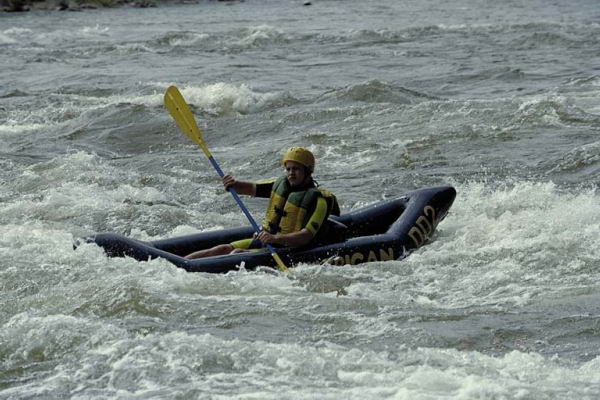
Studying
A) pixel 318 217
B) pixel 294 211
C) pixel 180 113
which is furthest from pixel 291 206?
pixel 180 113

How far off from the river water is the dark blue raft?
0.12 m

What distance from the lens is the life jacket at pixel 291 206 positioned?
24.3 feet

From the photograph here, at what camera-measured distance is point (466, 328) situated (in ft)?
19.7

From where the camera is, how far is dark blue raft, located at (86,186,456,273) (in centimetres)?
718

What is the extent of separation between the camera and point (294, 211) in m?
7.43

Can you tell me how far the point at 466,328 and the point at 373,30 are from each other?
19242mm

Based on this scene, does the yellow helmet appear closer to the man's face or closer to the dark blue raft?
the man's face

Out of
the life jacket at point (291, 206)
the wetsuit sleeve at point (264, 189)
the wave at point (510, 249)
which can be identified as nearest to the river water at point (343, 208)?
the wave at point (510, 249)

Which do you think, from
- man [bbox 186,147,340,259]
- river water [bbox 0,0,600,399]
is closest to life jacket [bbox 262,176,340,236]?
man [bbox 186,147,340,259]

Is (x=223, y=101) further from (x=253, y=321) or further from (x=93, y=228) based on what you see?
(x=253, y=321)

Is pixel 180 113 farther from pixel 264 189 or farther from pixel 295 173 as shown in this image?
pixel 295 173

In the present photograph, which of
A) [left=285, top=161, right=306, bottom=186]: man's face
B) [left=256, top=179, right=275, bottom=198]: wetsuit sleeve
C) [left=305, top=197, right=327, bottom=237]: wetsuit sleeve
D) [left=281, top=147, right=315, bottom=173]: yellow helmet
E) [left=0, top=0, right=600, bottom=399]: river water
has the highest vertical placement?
[left=281, top=147, right=315, bottom=173]: yellow helmet

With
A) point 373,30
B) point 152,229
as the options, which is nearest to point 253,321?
point 152,229

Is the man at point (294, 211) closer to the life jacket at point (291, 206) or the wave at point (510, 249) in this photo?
the life jacket at point (291, 206)
